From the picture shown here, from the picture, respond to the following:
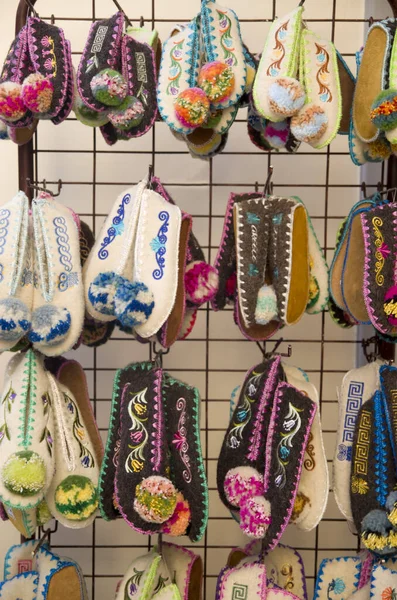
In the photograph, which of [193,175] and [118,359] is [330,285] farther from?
[118,359]

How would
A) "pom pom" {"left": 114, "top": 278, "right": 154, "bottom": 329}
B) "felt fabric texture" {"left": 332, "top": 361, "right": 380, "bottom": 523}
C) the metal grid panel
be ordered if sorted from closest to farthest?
"pom pom" {"left": 114, "top": 278, "right": 154, "bottom": 329} → "felt fabric texture" {"left": 332, "top": 361, "right": 380, "bottom": 523} → the metal grid panel

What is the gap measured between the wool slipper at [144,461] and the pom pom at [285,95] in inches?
18.3

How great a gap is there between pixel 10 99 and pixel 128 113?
187 millimetres

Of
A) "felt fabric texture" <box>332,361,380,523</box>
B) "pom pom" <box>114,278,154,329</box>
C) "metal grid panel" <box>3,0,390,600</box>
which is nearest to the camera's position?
"pom pom" <box>114,278,154,329</box>

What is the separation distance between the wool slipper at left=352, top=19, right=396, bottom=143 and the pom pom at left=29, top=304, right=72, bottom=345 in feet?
1.89

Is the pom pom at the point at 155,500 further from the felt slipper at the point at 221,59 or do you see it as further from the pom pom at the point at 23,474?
the felt slipper at the point at 221,59

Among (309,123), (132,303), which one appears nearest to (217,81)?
(309,123)

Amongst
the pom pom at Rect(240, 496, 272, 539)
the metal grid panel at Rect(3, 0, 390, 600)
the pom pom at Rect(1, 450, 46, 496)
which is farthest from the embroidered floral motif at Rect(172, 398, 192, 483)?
the metal grid panel at Rect(3, 0, 390, 600)

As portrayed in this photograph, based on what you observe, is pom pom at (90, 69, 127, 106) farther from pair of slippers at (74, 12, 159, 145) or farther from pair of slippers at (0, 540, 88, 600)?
pair of slippers at (0, 540, 88, 600)

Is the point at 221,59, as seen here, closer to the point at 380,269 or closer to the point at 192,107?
the point at 192,107

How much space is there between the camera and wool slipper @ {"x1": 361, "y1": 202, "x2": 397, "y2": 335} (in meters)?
1.11

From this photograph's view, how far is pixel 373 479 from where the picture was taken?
115 cm

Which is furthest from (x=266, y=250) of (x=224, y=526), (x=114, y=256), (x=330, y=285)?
(x=224, y=526)

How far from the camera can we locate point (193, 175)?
1.53m
